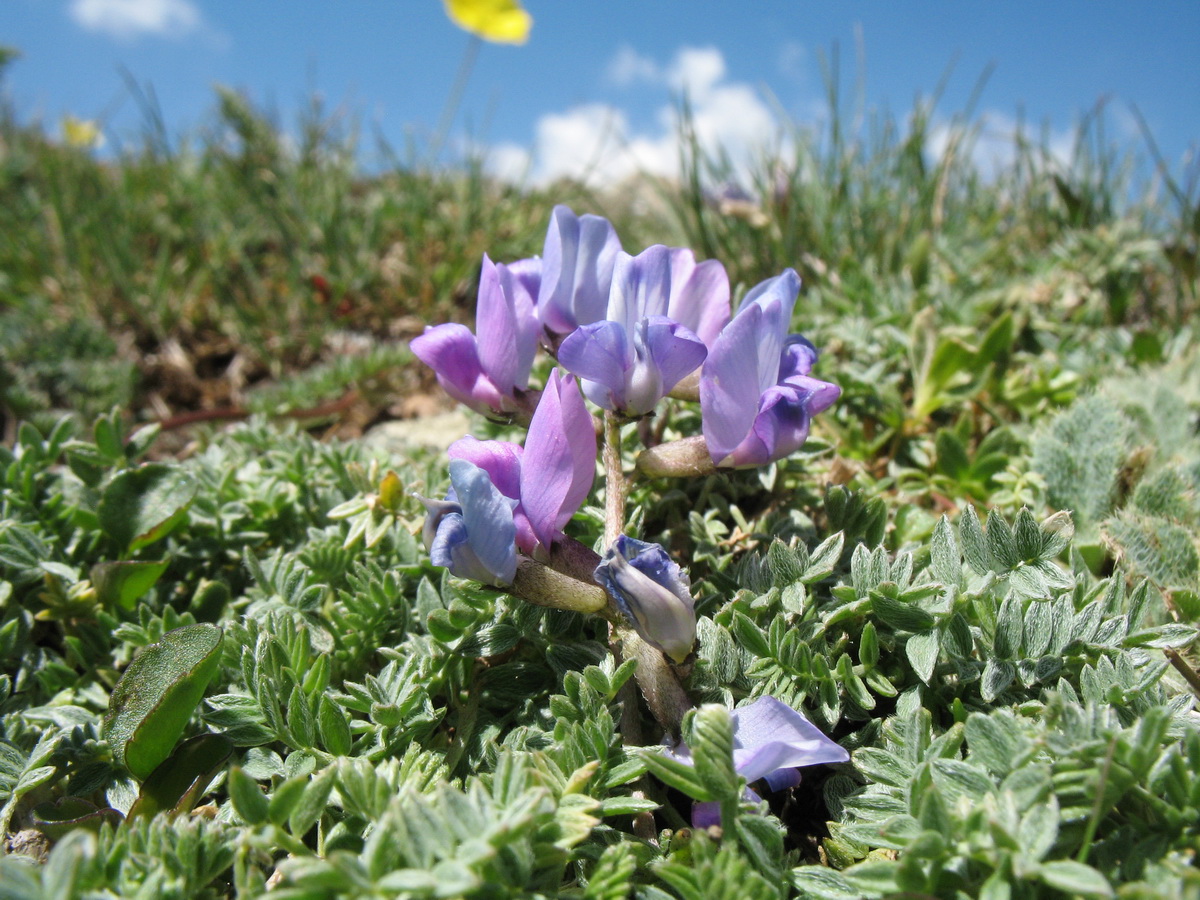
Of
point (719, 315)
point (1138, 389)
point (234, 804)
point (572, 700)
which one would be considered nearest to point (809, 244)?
point (1138, 389)

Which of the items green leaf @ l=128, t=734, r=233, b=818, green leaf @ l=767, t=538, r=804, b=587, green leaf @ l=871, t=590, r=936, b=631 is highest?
green leaf @ l=767, t=538, r=804, b=587

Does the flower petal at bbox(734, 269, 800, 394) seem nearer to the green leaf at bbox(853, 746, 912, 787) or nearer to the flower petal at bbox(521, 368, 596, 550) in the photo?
the flower petal at bbox(521, 368, 596, 550)

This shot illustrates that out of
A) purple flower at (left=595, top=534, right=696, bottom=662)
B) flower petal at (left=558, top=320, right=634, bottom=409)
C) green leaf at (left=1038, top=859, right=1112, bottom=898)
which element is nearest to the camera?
green leaf at (left=1038, top=859, right=1112, bottom=898)

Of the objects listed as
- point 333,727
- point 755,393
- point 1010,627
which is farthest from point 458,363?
point 1010,627

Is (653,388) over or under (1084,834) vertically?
over

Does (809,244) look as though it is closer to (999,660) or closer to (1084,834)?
(999,660)

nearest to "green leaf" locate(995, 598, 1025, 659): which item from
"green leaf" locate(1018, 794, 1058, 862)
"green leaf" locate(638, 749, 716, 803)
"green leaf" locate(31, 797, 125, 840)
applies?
"green leaf" locate(1018, 794, 1058, 862)
